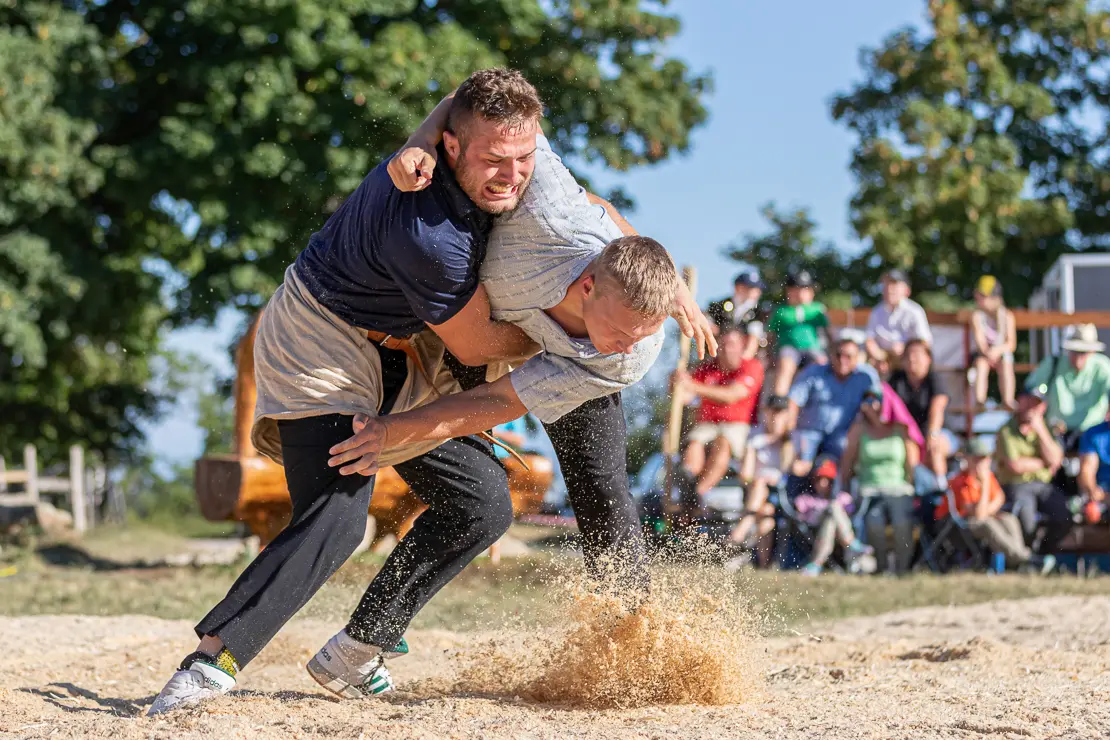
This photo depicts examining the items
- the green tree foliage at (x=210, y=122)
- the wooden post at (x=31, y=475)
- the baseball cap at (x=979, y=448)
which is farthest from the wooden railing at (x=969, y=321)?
the wooden post at (x=31, y=475)

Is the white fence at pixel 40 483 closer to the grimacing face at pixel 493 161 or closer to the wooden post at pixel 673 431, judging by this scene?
the wooden post at pixel 673 431

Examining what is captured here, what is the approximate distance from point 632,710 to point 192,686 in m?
1.23

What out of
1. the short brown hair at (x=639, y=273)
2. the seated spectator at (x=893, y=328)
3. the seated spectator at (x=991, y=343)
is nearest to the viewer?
the short brown hair at (x=639, y=273)

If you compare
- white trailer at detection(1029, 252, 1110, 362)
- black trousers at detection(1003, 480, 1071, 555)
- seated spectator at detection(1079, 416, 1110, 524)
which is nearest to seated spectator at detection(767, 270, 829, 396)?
black trousers at detection(1003, 480, 1071, 555)

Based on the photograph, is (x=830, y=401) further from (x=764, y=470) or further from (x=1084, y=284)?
(x=1084, y=284)

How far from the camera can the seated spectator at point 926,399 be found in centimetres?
928

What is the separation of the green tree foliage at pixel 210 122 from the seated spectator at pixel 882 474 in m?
4.17

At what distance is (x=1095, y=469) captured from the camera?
910 cm

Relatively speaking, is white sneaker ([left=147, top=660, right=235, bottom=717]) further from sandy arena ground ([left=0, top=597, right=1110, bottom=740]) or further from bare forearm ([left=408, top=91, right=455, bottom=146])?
bare forearm ([left=408, top=91, right=455, bottom=146])

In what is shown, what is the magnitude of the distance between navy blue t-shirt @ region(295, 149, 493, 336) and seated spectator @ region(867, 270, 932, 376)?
21.0 ft

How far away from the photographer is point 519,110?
11.2 ft

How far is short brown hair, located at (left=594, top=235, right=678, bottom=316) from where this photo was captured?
3.33 m

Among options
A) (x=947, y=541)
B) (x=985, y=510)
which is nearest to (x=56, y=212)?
(x=947, y=541)

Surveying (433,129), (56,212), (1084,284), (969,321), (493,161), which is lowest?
(969,321)
